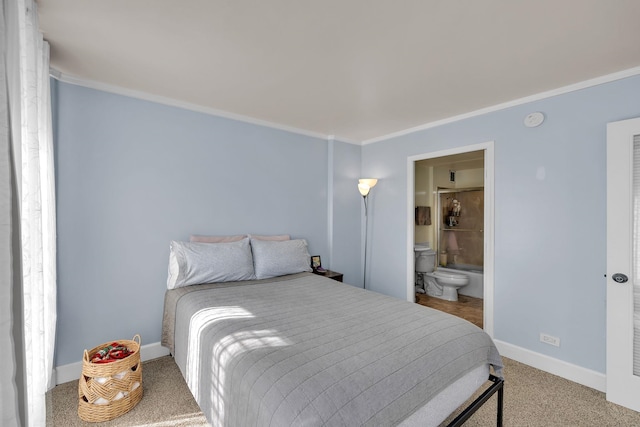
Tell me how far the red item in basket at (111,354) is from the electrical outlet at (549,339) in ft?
11.3

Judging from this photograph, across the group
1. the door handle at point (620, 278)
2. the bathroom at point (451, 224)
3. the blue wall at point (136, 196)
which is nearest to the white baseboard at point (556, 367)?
the door handle at point (620, 278)

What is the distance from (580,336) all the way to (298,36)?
3.20m

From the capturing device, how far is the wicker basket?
1.93 metres

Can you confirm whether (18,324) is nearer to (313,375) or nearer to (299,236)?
(313,375)

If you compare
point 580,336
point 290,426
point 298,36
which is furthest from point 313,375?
point 580,336

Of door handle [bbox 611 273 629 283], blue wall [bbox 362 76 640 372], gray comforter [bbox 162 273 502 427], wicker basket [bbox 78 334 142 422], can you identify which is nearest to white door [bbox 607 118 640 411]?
door handle [bbox 611 273 629 283]

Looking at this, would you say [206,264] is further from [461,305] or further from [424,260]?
[461,305]

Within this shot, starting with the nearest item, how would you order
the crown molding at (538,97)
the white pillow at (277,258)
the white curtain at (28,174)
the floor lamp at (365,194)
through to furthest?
the white curtain at (28,174) → the crown molding at (538,97) → the white pillow at (277,258) → the floor lamp at (365,194)

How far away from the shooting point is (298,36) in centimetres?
185

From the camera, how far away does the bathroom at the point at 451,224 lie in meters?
5.06

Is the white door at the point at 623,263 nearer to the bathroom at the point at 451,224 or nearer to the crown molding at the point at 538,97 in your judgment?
the crown molding at the point at 538,97

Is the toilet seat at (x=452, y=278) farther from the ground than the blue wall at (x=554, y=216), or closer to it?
closer to it

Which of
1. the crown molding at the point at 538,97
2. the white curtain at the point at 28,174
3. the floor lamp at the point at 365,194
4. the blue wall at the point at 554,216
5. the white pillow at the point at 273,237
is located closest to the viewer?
the white curtain at the point at 28,174

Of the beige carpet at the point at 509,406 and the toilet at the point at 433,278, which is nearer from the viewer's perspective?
the beige carpet at the point at 509,406
